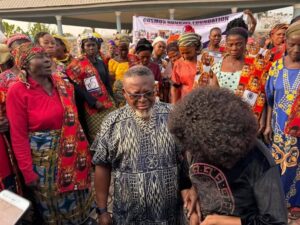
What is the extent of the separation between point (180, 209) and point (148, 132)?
0.49 metres

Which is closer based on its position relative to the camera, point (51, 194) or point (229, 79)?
point (51, 194)

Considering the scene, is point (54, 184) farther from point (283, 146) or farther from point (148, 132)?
point (283, 146)

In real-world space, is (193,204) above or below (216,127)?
below

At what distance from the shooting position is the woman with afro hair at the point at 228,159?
101 centimetres

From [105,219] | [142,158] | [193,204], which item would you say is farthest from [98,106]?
[193,204]

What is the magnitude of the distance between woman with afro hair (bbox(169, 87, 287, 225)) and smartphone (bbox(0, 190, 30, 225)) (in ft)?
1.77

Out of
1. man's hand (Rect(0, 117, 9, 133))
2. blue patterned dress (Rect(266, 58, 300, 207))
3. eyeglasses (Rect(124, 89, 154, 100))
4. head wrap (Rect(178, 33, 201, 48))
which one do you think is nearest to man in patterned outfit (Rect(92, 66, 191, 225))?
eyeglasses (Rect(124, 89, 154, 100))

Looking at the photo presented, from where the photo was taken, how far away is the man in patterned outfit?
1.63 metres

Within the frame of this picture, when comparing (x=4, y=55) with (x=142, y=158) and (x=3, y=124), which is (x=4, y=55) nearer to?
(x=3, y=124)

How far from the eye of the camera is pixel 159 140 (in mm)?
1646

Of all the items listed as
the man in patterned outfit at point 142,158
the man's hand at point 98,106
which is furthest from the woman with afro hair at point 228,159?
the man's hand at point 98,106

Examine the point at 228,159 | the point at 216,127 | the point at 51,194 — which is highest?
the point at 216,127

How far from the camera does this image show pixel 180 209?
1.79m

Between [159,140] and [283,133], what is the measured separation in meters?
1.38
